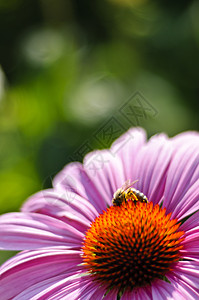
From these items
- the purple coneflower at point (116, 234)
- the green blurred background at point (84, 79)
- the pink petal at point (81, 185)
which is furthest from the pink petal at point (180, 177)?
the green blurred background at point (84, 79)

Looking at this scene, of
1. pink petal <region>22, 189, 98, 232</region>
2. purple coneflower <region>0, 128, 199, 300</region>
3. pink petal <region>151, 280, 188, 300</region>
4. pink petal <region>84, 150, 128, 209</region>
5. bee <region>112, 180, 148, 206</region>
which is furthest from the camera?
pink petal <region>84, 150, 128, 209</region>

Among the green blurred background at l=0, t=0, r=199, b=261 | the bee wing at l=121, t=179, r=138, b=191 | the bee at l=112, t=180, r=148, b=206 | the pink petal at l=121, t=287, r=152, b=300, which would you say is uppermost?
the green blurred background at l=0, t=0, r=199, b=261

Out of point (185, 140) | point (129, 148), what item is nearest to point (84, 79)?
point (129, 148)

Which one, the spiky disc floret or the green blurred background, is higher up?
the green blurred background

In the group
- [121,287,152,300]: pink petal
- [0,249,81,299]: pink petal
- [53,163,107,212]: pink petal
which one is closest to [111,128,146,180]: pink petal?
[53,163,107,212]: pink petal

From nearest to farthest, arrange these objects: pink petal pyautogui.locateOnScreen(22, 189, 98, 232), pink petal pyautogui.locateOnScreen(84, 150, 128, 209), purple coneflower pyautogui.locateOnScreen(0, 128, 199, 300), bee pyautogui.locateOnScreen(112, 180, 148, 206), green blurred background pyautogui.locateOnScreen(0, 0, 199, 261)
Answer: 1. purple coneflower pyautogui.locateOnScreen(0, 128, 199, 300)
2. bee pyautogui.locateOnScreen(112, 180, 148, 206)
3. pink petal pyautogui.locateOnScreen(22, 189, 98, 232)
4. pink petal pyautogui.locateOnScreen(84, 150, 128, 209)
5. green blurred background pyautogui.locateOnScreen(0, 0, 199, 261)

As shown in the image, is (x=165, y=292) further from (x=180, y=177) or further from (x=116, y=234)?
(x=180, y=177)

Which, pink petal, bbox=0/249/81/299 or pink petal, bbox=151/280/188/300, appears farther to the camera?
pink petal, bbox=0/249/81/299

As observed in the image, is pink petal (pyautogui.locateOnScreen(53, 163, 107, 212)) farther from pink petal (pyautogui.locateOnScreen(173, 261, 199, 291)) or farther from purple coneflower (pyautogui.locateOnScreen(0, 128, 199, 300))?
pink petal (pyautogui.locateOnScreen(173, 261, 199, 291))

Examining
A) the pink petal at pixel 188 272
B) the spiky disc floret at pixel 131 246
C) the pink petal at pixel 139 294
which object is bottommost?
the pink petal at pixel 188 272

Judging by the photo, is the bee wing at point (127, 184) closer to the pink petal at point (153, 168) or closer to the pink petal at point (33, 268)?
the pink petal at point (153, 168)
